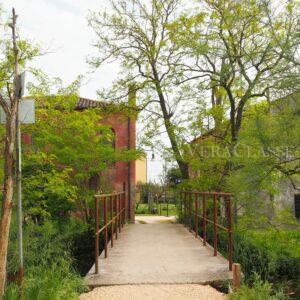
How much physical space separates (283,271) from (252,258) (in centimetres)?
68

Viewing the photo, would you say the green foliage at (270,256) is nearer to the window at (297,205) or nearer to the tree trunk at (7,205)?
the tree trunk at (7,205)

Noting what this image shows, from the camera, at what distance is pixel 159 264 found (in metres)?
6.94

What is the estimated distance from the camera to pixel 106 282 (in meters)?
5.83

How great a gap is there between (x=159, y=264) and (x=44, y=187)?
10.6ft

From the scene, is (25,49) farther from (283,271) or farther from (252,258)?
(283,271)

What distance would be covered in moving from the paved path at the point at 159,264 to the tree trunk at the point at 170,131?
18.0ft

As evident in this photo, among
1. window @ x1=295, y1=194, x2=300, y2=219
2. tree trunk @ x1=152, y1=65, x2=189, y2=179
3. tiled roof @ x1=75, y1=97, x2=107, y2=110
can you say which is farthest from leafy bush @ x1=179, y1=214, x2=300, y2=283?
tiled roof @ x1=75, y1=97, x2=107, y2=110

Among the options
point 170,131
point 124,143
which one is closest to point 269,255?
point 170,131

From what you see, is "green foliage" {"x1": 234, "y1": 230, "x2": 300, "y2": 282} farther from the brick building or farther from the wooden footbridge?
the brick building

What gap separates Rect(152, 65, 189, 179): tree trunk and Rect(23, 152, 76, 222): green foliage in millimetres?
4323

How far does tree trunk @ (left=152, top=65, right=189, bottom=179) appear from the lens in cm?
1517

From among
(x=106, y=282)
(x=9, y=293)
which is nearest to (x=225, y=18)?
(x=106, y=282)

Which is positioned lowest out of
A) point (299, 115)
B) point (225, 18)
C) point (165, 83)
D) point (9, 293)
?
point (9, 293)

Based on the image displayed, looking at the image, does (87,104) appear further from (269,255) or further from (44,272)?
(44,272)
